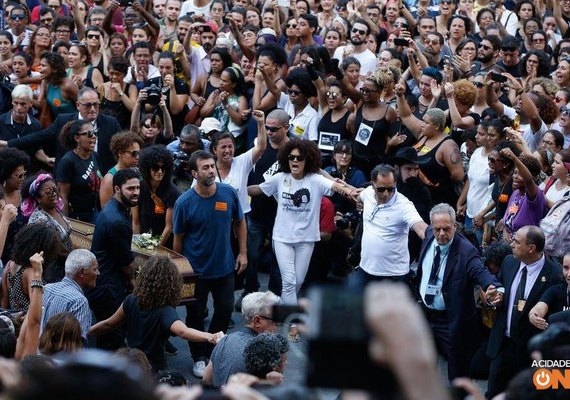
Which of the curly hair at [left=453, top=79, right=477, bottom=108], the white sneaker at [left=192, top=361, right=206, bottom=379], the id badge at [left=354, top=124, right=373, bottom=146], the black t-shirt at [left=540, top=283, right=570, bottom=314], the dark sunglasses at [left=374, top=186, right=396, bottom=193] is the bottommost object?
the white sneaker at [left=192, top=361, right=206, bottom=379]

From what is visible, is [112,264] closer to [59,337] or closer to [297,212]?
[297,212]

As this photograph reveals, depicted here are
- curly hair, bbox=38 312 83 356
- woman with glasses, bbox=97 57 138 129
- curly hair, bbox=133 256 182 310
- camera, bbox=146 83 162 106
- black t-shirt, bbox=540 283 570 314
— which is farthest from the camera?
woman with glasses, bbox=97 57 138 129

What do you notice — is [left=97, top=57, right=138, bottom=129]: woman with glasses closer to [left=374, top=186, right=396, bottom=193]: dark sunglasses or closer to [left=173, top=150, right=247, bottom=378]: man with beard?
[left=173, top=150, right=247, bottom=378]: man with beard

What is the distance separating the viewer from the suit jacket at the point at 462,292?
8.29 metres

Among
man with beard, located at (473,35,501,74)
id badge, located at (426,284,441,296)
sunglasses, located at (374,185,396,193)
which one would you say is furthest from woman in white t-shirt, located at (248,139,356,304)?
man with beard, located at (473,35,501,74)

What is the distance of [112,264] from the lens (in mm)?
8477

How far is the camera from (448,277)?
329 inches

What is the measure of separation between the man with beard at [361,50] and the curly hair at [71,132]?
4.05m

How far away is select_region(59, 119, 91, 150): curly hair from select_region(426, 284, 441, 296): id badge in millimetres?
3631

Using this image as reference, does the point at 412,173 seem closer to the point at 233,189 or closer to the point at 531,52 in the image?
the point at 233,189

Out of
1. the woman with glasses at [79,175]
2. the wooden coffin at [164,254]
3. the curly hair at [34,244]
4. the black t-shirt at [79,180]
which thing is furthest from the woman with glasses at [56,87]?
the curly hair at [34,244]

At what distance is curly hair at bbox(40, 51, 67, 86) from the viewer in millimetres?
12016

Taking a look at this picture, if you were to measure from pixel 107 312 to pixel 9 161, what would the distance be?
63.8 inches

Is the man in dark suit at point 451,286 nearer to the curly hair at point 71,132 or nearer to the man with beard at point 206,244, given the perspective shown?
the man with beard at point 206,244
